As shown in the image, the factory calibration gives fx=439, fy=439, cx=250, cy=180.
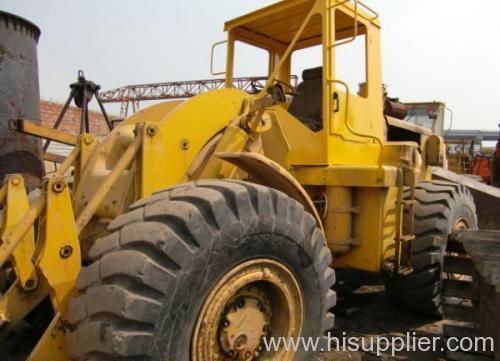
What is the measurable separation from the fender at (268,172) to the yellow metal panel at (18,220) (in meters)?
1.20

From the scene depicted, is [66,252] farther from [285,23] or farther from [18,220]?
[285,23]

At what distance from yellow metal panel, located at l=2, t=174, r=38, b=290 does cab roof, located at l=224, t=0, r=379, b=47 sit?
273cm

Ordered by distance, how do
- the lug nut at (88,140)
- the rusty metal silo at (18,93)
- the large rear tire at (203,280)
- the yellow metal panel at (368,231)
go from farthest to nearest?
the rusty metal silo at (18,93) < the yellow metal panel at (368,231) < the lug nut at (88,140) < the large rear tire at (203,280)

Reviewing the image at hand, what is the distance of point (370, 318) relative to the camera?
177 inches

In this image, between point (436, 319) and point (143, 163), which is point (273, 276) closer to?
point (143, 163)

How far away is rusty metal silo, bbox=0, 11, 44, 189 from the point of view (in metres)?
3.91

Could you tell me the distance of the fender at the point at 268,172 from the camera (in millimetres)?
2801

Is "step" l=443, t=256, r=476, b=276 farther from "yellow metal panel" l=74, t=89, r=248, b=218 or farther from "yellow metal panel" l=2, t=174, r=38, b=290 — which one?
"yellow metal panel" l=2, t=174, r=38, b=290

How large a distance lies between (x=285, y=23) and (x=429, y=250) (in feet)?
8.57

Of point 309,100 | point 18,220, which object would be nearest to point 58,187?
point 18,220

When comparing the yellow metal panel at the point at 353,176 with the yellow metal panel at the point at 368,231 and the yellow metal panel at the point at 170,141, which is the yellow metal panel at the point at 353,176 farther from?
the yellow metal panel at the point at 170,141

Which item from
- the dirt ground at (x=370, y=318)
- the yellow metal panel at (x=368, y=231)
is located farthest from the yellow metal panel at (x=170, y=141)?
the dirt ground at (x=370, y=318)

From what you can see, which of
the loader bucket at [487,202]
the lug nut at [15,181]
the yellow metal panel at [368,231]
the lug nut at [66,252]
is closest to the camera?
the lug nut at [66,252]

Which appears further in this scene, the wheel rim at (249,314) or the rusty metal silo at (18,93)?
the rusty metal silo at (18,93)
